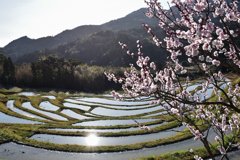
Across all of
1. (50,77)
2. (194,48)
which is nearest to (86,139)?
(194,48)

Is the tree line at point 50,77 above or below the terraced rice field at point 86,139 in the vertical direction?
above

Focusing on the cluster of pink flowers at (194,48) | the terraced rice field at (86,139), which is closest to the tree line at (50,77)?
the terraced rice field at (86,139)

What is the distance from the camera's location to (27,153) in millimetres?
16797

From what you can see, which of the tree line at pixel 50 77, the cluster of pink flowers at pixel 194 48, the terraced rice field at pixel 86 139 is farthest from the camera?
the tree line at pixel 50 77

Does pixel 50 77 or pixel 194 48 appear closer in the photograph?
pixel 194 48

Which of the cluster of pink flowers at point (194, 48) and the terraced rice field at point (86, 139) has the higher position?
the cluster of pink flowers at point (194, 48)

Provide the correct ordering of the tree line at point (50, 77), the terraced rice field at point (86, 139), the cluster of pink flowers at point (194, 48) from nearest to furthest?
1. the cluster of pink flowers at point (194, 48)
2. the terraced rice field at point (86, 139)
3. the tree line at point (50, 77)

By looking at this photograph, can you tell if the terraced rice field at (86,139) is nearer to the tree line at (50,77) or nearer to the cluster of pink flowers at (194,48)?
the cluster of pink flowers at (194,48)

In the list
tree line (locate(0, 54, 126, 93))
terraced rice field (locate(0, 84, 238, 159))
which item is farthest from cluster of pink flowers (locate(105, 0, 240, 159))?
tree line (locate(0, 54, 126, 93))

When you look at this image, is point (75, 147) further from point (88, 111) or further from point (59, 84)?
point (59, 84)

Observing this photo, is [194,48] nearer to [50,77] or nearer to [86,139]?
[86,139]

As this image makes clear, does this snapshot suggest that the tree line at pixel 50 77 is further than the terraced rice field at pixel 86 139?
Yes

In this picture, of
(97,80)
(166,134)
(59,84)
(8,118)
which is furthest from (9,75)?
(166,134)

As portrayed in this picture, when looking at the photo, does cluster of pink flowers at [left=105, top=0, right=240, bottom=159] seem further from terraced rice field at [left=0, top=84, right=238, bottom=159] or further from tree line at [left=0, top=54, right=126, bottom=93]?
tree line at [left=0, top=54, right=126, bottom=93]
